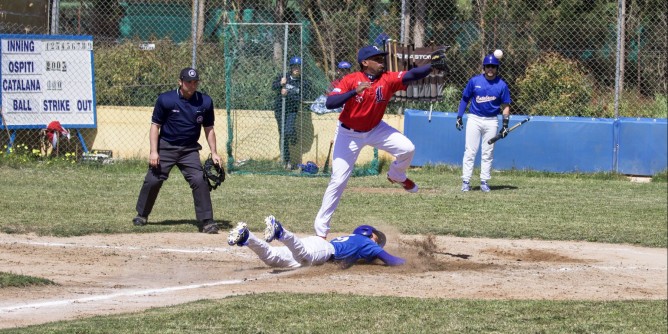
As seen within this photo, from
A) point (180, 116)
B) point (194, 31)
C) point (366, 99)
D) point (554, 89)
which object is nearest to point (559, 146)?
point (554, 89)

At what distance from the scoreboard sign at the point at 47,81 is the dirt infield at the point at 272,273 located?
743 centimetres

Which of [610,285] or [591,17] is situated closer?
[610,285]

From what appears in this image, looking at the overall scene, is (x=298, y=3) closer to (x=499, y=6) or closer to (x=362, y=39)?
(x=362, y=39)

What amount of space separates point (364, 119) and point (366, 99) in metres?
0.21

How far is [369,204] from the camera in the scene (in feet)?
45.5

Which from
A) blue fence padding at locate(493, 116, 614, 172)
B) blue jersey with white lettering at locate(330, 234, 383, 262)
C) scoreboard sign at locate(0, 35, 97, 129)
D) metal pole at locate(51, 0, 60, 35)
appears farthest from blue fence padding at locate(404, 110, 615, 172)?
blue jersey with white lettering at locate(330, 234, 383, 262)

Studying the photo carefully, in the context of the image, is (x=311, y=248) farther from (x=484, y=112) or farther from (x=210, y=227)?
(x=484, y=112)

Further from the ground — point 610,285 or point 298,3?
point 298,3

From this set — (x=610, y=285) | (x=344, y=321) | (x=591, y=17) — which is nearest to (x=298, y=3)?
(x=591, y=17)

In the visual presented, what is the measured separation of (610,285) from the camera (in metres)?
8.77

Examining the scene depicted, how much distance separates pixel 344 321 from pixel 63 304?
7.00 feet

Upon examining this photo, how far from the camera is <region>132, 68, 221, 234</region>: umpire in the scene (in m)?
11.3

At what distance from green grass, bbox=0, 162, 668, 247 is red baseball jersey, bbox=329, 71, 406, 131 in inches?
84.7

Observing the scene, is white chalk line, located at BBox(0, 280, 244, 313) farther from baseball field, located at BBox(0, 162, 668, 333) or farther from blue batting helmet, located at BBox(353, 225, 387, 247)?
blue batting helmet, located at BBox(353, 225, 387, 247)
